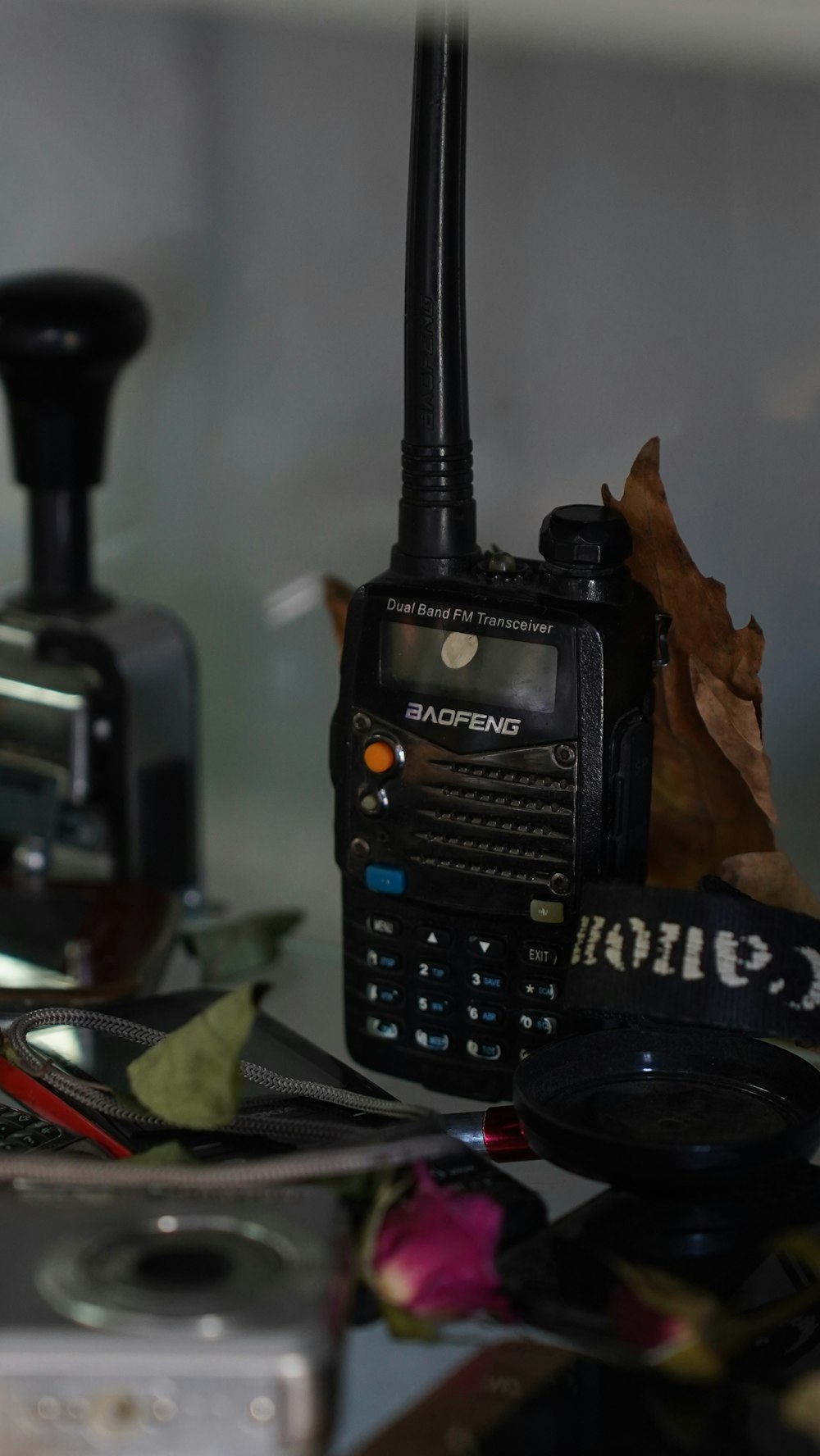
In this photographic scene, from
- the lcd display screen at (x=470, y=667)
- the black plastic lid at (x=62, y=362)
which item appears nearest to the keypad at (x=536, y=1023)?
the lcd display screen at (x=470, y=667)

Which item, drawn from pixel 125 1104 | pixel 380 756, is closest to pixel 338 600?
pixel 380 756

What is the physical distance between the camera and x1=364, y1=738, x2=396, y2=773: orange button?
0.53m

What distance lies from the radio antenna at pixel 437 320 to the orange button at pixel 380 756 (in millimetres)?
61

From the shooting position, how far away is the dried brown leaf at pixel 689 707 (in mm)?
523

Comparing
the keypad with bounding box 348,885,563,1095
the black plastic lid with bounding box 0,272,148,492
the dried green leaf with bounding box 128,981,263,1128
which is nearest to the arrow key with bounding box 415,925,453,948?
the keypad with bounding box 348,885,563,1095

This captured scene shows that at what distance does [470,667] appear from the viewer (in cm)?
52

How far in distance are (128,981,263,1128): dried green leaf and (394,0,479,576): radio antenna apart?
7.0 inches

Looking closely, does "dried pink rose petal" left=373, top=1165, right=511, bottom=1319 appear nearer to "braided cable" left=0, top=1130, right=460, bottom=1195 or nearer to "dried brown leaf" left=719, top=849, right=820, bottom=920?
"braided cable" left=0, top=1130, right=460, bottom=1195

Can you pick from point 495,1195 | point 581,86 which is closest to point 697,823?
point 495,1195

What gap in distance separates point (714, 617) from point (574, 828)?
0.09m

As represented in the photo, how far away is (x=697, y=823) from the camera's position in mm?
566

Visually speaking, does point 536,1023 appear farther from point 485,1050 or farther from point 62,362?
point 62,362

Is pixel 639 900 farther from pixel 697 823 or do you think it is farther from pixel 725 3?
pixel 725 3

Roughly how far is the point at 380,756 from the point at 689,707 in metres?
0.11
